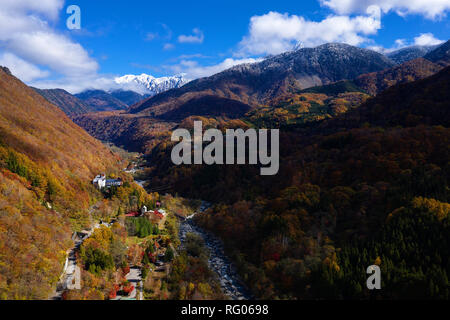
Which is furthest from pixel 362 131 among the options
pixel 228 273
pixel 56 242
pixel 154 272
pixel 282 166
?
pixel 56 242

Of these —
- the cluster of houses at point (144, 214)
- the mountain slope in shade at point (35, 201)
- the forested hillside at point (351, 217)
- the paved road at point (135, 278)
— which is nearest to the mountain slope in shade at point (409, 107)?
the forested hillside at point (351, 217)

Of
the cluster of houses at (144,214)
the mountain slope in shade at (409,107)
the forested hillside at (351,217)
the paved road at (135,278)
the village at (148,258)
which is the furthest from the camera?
the mountain slope in shade at (409,107)

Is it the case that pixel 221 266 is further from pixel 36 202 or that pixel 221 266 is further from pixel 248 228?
pixel 36 202

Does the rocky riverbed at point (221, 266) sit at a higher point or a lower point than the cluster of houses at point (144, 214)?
lower

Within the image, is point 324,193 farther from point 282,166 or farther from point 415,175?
point 282,166

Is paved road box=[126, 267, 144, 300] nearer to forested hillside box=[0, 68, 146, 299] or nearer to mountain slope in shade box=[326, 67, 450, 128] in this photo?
forested hillside box=[0, 68, 146, 299]

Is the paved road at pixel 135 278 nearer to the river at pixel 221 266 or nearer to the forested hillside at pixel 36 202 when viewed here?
the forested hillside at pixel 36 202

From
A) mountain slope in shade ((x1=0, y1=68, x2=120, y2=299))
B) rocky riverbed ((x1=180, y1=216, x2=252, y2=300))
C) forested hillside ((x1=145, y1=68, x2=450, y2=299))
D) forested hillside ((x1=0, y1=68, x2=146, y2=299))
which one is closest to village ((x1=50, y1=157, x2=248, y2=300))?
rocky riverbed ((x1=180, y1=216, x2=252, y2=300))
